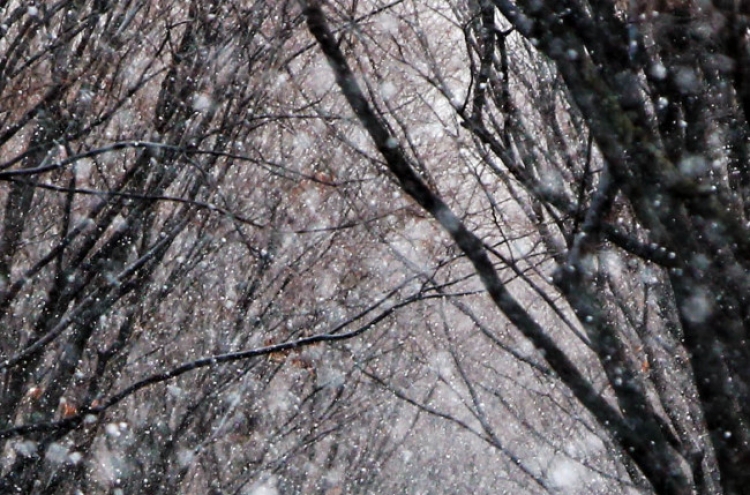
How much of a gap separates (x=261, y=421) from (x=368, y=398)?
58.8 inches

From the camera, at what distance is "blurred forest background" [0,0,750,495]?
149 inches

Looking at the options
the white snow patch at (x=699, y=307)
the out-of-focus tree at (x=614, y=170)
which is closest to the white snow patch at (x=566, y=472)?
the out-of-focus tree at (x=614, y=170)

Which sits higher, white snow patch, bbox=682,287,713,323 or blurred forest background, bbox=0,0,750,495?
blurred forest background, bbox=0,0,750,495

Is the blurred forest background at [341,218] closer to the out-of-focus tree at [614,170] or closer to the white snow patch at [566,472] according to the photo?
the out-of-focus tree at [614,170]

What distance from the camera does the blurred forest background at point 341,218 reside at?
3.80 m

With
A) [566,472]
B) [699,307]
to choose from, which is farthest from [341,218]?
[566,472]

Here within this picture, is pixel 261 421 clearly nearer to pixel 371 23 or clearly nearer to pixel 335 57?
pixel 371 23

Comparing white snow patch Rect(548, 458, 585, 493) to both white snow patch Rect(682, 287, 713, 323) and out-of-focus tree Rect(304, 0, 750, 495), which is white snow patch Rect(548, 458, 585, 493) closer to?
out-of-focus tree Rect(304, 0, 750, 495)

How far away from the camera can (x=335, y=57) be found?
3.77 metres

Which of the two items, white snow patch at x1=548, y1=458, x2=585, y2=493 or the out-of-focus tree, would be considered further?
white snow patch at x1=548, y1=458, x2=585, y2=493

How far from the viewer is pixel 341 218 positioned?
8.52 meters

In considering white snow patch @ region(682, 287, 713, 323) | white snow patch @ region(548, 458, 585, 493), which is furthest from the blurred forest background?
white snow patch @ region(548, 458, 585, 493)

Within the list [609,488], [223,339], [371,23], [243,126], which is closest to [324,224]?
[223,339]

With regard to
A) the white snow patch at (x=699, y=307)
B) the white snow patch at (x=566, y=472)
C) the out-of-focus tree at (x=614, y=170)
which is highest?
the white snow patch at (x=566, y=472)
